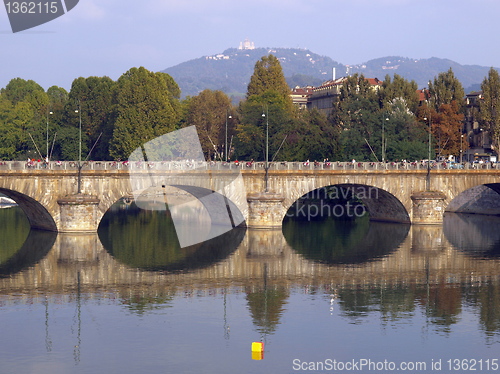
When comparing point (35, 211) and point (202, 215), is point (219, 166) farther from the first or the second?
point (202, 215)

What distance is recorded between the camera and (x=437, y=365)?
35.4 m

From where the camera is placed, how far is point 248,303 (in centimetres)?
4728

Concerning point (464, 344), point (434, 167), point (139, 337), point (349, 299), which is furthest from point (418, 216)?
point (139, 337)

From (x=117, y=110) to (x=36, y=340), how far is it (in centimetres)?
8541

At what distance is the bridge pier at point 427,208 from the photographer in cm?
8656

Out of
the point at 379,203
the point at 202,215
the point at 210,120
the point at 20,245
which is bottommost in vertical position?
the point at 20,245

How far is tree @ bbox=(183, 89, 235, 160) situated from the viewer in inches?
5113

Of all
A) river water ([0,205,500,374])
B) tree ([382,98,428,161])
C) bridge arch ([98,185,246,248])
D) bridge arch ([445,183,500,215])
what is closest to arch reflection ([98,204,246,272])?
river water ([0,205,500,374])

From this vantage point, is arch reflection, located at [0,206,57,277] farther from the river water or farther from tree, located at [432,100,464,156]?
tree, located at [432,100,464,156]

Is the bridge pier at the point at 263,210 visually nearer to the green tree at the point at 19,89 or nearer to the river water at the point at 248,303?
the river water at the point at 248,303

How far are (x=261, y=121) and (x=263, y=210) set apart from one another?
1525 inches

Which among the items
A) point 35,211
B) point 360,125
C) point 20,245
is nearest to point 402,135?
point 360,125

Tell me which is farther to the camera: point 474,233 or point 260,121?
point 260,121

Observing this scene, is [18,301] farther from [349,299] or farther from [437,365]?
[437,365]
